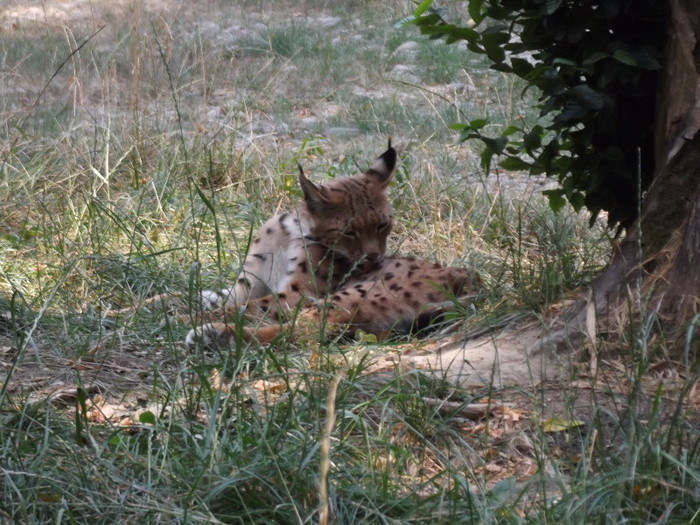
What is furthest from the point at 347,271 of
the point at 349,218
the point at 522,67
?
the point at 522,67

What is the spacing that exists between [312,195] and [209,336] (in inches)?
63.2

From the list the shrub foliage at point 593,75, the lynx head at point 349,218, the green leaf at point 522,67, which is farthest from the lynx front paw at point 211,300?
the green leaf at point 522,67

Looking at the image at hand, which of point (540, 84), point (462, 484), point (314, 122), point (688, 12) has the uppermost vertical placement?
point (688, 12)

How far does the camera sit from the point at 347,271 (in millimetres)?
5246

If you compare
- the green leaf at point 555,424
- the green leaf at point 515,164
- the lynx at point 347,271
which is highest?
the green leaf at point 515,164

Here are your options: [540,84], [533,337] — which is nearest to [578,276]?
[533,337]

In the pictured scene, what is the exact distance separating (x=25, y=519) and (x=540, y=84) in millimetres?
2753

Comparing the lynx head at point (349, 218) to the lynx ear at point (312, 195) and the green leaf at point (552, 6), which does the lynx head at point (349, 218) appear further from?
the green leaf at point (552, 6)

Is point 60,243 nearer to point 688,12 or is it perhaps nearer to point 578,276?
point 578,276

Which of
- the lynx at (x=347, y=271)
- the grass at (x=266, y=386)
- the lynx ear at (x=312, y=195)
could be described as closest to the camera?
the grass at (x=266, y=386)

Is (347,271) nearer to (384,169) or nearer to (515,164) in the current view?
(384,169)

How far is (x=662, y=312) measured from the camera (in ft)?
11.5

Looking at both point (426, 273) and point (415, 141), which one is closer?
point (426, 273)

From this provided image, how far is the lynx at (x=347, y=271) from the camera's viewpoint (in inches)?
185
